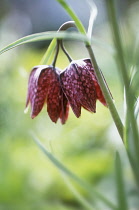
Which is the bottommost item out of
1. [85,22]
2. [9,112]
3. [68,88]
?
[85,22]

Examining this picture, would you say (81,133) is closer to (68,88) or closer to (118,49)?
A: (68,88)

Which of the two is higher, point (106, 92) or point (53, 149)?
point (106, 92)

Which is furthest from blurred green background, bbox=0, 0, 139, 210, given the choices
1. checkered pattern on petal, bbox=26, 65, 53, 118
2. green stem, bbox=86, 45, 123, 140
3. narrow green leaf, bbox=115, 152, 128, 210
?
narrow green leaf, bbox=115, 152, 128, 210

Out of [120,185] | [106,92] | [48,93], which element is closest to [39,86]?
[48,93]

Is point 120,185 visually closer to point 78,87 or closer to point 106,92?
point 106,92

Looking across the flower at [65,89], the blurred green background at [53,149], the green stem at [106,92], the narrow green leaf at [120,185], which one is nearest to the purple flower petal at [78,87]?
the flower at [65,89]

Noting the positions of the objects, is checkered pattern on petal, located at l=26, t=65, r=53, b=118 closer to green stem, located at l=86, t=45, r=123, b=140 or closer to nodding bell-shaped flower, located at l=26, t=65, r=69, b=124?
nodding bell-shaped flower, located at l=26, t=65, r=69, b=124

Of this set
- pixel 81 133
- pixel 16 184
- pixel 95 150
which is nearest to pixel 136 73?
pixel 16 184

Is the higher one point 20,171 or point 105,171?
point 20,171

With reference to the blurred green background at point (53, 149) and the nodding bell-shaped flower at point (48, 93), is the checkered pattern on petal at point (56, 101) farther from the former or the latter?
the blurred green background at point (53, 149)
